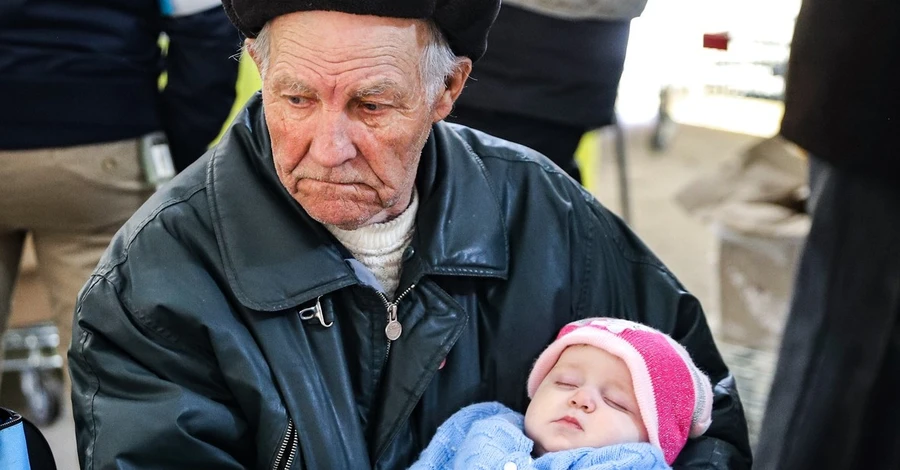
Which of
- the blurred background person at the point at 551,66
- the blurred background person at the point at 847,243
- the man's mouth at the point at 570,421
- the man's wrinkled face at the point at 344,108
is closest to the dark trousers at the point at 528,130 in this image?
the blurred background person at the point at 551,66

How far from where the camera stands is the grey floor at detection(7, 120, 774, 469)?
3.55 m

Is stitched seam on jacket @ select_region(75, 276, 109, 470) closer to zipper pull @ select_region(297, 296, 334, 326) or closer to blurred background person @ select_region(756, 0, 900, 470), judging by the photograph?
zipper pull @ select_region(297, 296, 334, 326)

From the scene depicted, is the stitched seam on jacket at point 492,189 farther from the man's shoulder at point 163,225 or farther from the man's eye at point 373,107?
the man's shoulder at point 163,225

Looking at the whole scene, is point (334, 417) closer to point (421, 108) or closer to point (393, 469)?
point (393, 469)

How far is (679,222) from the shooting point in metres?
5.41

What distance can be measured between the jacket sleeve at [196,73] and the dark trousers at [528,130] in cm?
57

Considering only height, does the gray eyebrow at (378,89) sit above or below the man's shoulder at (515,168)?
above

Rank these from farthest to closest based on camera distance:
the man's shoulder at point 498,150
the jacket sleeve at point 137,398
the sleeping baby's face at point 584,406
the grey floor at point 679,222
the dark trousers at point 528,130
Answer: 1. the grey floor at point 679,222
2. the dark trousers at point 528,130
3. the man's shoulder at point 498,150
4. the sleeping baby's face at point 584,406
5. the jacket sleeve at point 137,398

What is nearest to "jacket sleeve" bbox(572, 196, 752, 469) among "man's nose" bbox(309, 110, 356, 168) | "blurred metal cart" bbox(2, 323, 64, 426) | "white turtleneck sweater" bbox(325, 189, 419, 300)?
"white turtleneck sweater" bbox(325, 189, 419, 300)

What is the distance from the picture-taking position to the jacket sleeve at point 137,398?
4.71 ft

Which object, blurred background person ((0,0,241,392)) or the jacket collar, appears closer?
the jacket collar

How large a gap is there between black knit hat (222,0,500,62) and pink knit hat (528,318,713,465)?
51 centimetres

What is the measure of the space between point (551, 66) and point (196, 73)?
0.85 m

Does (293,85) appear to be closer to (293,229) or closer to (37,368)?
(293,229)
